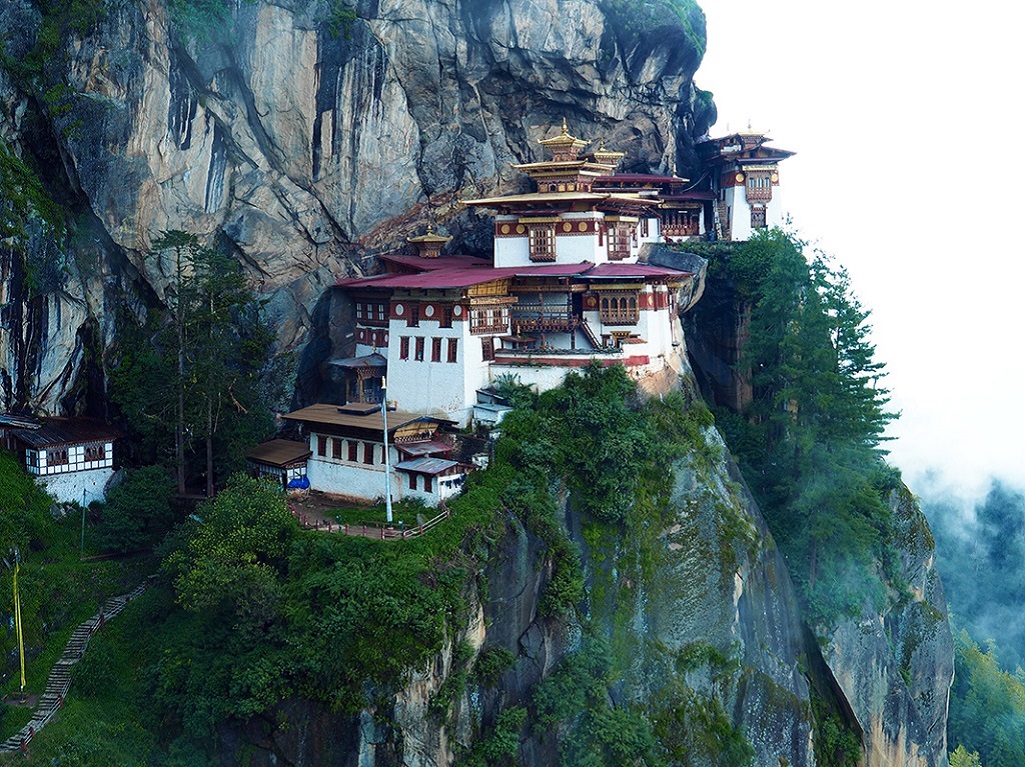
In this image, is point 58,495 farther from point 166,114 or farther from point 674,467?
point 674,467

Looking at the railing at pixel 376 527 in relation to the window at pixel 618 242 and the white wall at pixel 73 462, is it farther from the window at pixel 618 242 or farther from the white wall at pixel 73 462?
the window at pixel 618 242

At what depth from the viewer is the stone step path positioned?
31969mm

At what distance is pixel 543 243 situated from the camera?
49.3 m

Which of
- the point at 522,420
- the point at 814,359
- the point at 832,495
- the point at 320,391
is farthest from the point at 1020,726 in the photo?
the point at 320,391

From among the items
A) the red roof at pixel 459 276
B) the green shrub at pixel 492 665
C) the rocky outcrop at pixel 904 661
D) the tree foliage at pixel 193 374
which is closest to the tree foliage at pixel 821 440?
the rocky outcrop at pixel 904 661

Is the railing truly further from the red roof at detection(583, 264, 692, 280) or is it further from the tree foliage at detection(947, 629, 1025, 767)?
the tree foliage at detection(947, 629, 1025, 767)

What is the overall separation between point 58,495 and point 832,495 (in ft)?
108

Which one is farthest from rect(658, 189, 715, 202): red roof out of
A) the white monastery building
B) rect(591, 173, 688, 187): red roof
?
the white monastery building

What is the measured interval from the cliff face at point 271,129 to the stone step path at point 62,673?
1016 centimetres

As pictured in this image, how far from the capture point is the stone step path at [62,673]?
32.0 meters

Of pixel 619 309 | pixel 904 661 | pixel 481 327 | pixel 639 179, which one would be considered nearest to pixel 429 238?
pixel 481 327

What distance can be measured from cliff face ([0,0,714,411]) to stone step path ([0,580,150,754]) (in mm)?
10162

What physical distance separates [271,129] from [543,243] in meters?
13.2

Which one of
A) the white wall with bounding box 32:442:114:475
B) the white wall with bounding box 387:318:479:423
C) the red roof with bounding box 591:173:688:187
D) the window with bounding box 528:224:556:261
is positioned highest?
the red roof with bounding box 591:173:688:187
